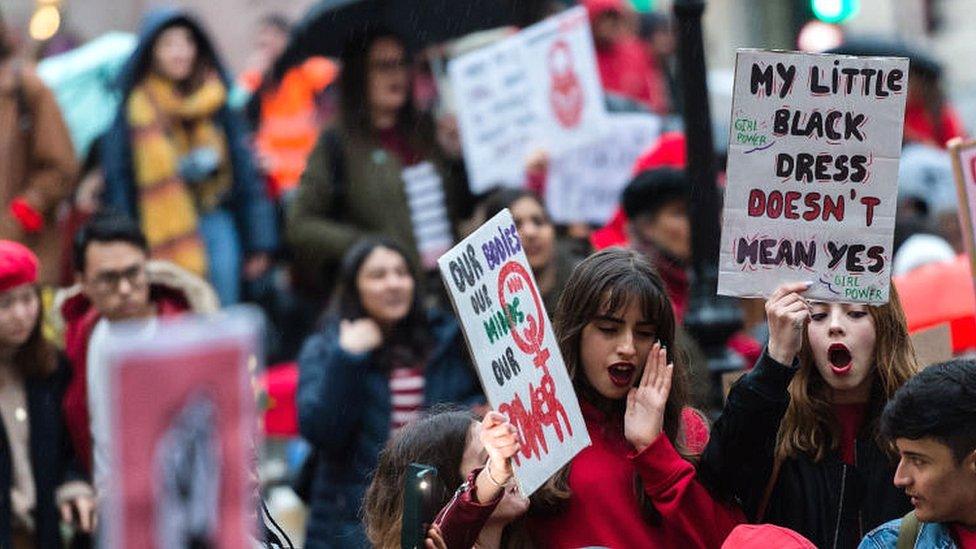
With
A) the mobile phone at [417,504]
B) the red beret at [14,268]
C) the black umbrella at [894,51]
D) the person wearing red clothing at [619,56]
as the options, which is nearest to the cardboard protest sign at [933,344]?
the mobile phone at [417,504]

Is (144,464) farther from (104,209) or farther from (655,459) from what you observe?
(104,209)

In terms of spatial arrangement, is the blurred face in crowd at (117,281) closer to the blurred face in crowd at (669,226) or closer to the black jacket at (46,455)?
the black jacket at (46,455)

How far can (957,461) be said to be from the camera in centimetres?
465

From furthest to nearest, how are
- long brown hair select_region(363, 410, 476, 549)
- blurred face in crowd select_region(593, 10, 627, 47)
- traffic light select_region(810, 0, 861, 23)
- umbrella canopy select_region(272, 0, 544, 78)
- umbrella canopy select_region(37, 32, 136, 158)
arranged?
traffic light select_region(810, 0, 861, 23) < blurred face in crowd select_region(593, 10, 627, 47) < umbrella canopy select_region(37, 32, 136, 158) < umbrella canopy select_region(272, 0, 544, 78) < long brown hair select_region(363, 410, 476, 549)

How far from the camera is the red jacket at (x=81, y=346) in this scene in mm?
7898

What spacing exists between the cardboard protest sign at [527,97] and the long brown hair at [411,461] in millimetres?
4607

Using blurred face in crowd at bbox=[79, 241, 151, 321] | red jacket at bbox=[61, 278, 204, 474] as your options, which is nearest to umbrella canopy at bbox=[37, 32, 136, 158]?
red jacket at bbox=[61, 278, 204, 474]

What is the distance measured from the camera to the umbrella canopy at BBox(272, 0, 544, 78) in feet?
36.1

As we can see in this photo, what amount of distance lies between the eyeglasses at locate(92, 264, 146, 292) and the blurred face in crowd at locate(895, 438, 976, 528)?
411cm

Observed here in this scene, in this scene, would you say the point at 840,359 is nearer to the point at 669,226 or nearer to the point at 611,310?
the point at 611,310

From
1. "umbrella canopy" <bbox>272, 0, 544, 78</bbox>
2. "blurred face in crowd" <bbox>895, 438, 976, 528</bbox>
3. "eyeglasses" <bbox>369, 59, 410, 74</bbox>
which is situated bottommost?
"blurred face in crowd" <bbox>895, 438, 976, 528</bbox>

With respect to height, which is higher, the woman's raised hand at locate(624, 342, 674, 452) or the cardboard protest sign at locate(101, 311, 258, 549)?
the cardboard protest sign at locate(101, 311, 258, 549)

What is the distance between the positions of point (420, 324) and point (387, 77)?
2034 millimetres

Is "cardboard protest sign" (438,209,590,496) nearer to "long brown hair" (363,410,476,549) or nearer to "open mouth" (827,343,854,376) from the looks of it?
"long brown hair" (363,410,476,549)
